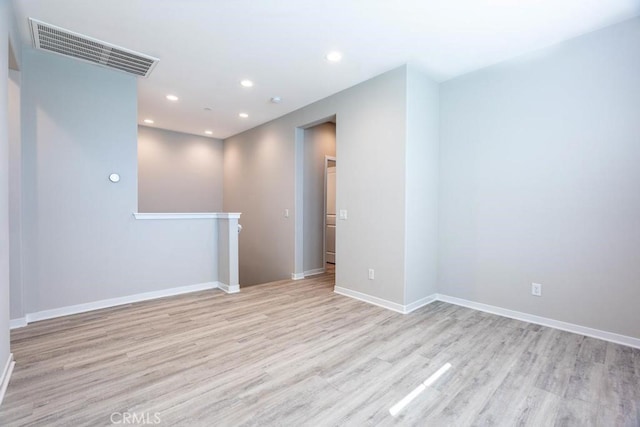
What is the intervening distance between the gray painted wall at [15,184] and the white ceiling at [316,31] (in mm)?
545

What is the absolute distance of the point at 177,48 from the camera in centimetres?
293

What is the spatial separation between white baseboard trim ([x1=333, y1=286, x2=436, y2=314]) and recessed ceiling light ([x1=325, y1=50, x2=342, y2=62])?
2.76 metres

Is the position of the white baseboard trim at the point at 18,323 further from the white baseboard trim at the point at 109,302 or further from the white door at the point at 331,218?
the white door at the point at 331,218

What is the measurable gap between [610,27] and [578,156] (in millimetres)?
1113

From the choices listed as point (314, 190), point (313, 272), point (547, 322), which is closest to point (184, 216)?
point (314, 190)

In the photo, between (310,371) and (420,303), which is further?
(420,303)

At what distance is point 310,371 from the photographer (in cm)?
208

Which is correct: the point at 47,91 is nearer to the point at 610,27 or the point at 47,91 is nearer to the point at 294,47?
the point at 294,47

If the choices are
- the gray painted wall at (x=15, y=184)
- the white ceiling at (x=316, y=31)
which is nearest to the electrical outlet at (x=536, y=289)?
the white ceiling at (x=316, y=31)

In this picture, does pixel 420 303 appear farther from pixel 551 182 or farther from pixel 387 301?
pixel 551 182

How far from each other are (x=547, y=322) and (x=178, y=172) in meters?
6.63

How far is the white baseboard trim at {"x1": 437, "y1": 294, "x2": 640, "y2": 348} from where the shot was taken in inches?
98.1

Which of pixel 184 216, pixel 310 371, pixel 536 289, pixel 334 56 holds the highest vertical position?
pixel 334 56

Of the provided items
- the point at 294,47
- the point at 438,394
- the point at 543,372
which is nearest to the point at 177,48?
the point at 294,47
